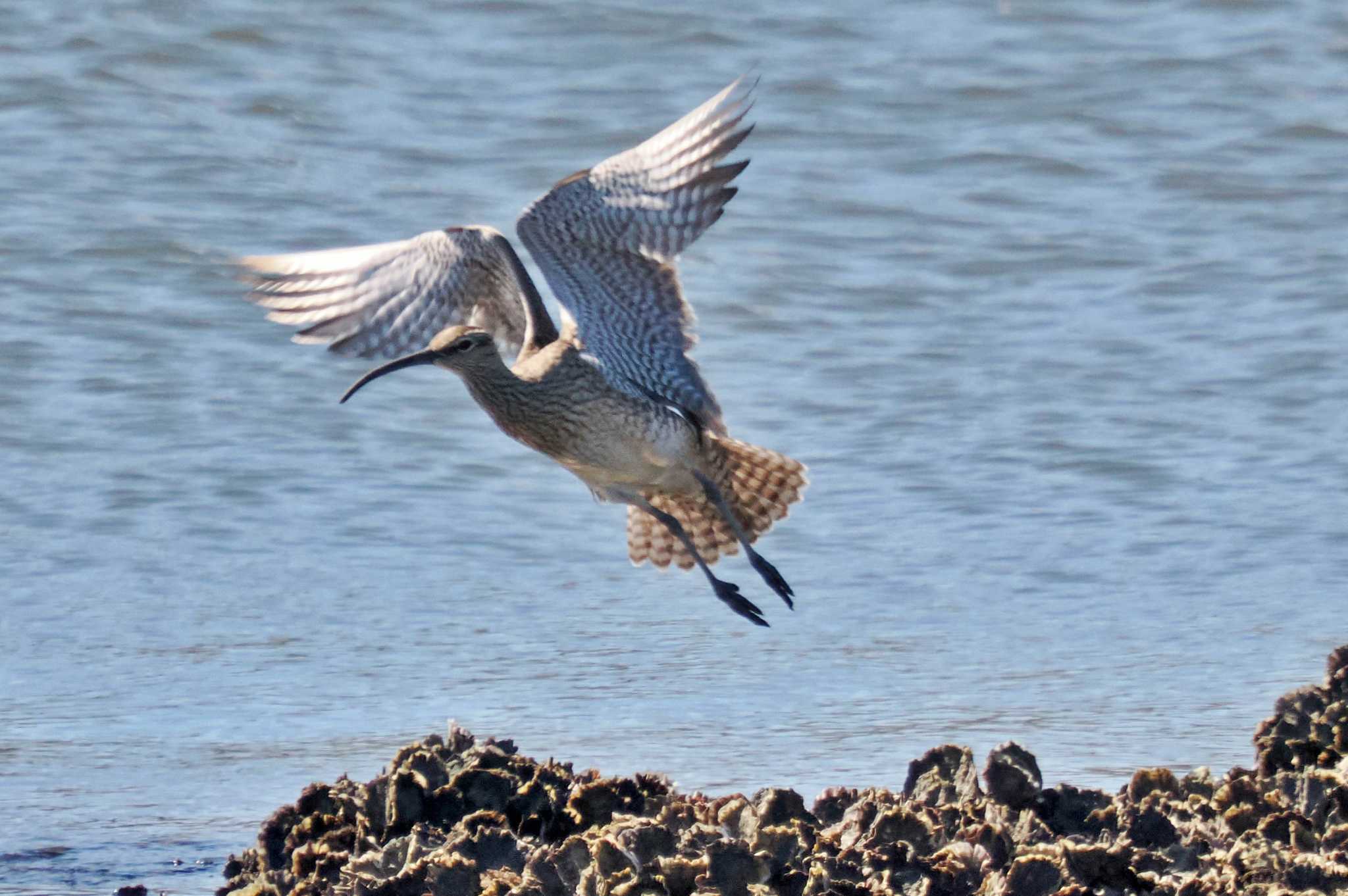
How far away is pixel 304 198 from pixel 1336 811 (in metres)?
7.24

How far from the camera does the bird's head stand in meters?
6.14

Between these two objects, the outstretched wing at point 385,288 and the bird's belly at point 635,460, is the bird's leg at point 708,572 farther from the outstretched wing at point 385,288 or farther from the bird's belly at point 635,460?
the outstretched wing at point 385,288

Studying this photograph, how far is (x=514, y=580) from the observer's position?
23.0 feet

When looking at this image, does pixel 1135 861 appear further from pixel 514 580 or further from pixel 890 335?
pixel 890 335

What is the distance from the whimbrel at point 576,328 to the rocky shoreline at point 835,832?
1.93 meters

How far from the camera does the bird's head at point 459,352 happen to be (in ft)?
20.2

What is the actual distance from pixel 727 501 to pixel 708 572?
35cm

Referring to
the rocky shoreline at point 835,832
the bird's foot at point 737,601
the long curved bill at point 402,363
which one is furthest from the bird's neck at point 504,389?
the rocky shoreline at point 835,832

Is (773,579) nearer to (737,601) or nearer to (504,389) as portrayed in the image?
(737,601)

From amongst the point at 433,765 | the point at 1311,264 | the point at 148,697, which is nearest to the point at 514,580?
the point at 148,697

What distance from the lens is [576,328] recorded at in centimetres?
641

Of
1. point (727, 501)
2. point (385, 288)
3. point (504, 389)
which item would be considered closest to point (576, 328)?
point (504, 389)

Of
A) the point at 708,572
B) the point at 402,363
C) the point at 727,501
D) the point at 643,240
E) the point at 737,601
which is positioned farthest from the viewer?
the point at 727,501

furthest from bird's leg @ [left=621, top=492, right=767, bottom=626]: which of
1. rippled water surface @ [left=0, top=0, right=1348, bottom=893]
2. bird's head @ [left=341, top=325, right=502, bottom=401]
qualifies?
bird's head @ [left=341, top=325, right=502, bottom=401]
